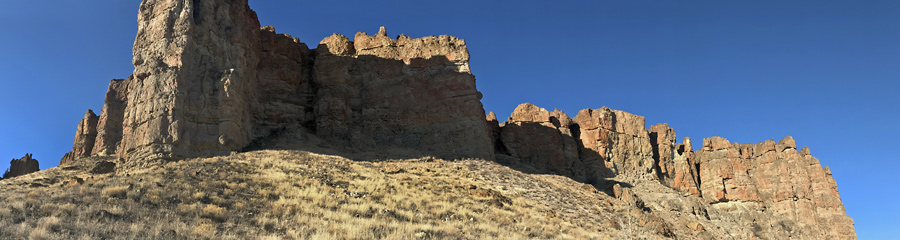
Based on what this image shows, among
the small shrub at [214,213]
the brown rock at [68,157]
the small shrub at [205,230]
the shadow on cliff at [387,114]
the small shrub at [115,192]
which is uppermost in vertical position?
the shadow on cliff at [387,114]

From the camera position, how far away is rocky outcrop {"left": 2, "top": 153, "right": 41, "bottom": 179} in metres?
41.5

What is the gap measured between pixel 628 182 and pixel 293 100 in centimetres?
2808

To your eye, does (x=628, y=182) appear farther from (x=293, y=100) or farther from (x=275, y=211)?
(x=275, y=211)

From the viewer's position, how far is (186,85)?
103 ft

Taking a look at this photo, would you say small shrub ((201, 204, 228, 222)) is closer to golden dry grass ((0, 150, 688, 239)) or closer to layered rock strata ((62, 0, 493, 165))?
golden dry grass ((0, 150, 688, 239))

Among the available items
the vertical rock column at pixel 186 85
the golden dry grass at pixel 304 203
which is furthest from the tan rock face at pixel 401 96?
the vertical rock column at pixel 186 85

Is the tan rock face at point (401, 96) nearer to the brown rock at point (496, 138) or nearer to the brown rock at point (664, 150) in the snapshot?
the brown rock at point (496, 138)

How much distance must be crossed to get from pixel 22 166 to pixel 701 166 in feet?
195

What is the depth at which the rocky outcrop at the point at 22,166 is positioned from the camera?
4150cm

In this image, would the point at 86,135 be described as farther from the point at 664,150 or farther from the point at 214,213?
the point at 664,150

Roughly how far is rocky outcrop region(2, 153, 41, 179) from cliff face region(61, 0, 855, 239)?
518 cm

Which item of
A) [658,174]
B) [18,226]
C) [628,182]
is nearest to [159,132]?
[18,226]

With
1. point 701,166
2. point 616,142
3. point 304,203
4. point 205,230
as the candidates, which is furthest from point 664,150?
point 205,230

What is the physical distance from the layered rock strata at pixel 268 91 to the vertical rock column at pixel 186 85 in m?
0.06
